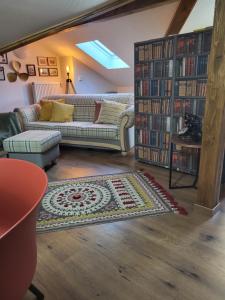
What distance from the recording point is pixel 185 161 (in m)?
2.71

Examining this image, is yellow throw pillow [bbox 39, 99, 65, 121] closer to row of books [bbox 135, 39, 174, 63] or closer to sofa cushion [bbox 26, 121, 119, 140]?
sofa cushion [bbox 26, 121, 119, 140]

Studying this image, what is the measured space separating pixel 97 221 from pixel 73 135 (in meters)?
2.02

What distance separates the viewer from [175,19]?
3.55 m

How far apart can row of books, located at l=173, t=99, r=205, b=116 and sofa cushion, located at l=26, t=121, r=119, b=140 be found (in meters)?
1.00

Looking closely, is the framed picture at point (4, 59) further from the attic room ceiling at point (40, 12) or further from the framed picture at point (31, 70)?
the attic room ceiling at point (40, 12)

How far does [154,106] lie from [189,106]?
46cm

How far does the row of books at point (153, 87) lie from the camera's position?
104 inches

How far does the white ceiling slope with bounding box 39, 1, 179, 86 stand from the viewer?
3.68 m

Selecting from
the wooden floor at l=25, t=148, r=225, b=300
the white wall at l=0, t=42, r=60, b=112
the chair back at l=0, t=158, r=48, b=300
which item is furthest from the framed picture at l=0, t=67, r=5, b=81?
the chair back at l=0, t=158, r=48, b=300

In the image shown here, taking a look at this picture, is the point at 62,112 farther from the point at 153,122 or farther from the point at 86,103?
the point at 153,122

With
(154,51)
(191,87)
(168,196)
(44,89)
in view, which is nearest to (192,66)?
(191,87)

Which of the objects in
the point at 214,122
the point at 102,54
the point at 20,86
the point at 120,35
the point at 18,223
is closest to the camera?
the point at 18,223

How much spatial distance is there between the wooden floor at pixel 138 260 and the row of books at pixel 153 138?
95 cm

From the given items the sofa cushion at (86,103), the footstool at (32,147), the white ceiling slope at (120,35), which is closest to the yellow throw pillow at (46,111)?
the sofa cushion at (86,103)
